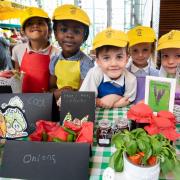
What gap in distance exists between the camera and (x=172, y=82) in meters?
0.87

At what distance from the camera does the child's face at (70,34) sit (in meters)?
1.39

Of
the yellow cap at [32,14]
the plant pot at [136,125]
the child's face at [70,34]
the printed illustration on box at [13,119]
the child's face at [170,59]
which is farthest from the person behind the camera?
the yellow cap at [32,14]

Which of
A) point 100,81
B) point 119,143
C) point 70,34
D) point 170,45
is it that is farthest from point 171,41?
point 119,143

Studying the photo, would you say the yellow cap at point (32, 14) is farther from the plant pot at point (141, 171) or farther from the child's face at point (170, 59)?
the plant pot at point (141, 171)

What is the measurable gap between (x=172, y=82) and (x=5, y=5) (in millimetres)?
2528

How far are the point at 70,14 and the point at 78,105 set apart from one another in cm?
61

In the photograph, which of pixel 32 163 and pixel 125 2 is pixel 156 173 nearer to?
pixel 32 163

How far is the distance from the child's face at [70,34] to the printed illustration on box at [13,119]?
584 mm

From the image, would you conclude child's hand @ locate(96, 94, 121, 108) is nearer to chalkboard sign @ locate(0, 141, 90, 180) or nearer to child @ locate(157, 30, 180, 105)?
child @ locate(157, 30, 180, 105)

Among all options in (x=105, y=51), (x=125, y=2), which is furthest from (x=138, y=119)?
(x=125, y=2)

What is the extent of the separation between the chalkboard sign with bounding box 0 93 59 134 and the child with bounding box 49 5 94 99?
1.28 feet

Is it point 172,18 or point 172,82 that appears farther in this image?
point 172,18

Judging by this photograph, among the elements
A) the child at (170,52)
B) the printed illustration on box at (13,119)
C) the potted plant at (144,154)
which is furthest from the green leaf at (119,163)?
the child at (170,52)

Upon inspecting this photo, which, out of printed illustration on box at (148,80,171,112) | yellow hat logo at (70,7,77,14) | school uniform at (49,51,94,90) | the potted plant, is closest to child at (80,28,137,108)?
school uniform at (49,51,94,90)
